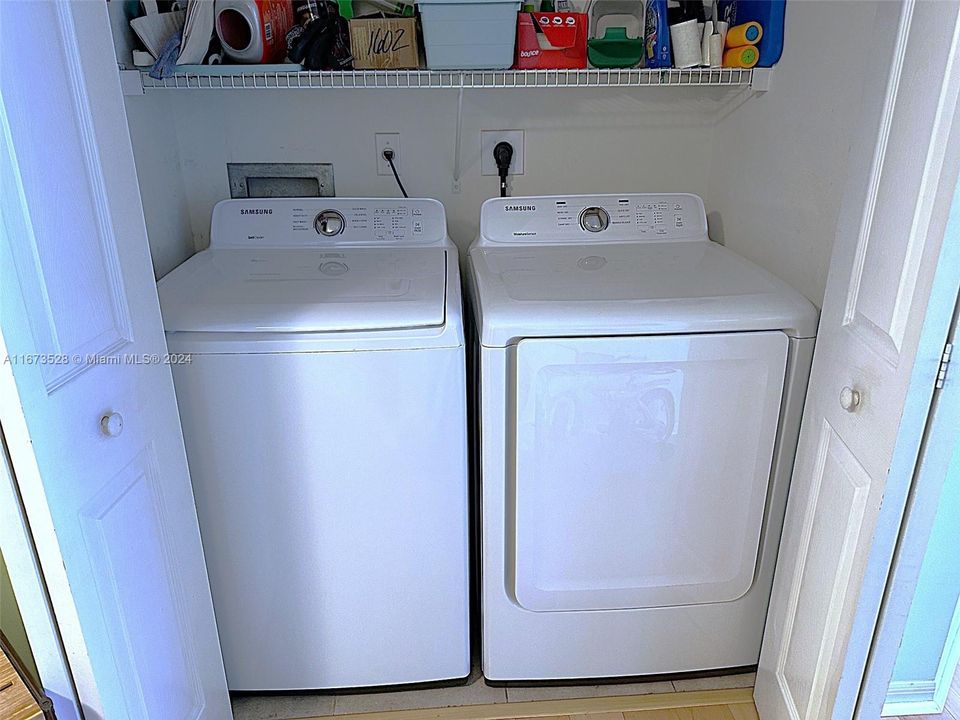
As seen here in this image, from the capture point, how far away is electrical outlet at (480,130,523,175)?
1957 millimetres

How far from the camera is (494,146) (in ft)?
6.44

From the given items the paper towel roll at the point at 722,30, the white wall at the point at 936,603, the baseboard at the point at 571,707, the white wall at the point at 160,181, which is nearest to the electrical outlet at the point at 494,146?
the paper towel roll at the point at 722,30

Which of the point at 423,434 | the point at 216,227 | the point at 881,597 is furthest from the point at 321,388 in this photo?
the point at 881,597

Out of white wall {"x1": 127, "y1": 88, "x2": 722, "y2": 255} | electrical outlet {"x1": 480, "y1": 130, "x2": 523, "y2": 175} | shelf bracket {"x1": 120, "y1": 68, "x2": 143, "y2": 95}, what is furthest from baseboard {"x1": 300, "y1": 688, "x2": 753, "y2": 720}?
shelf bracket {"x1": 120, "y1": 68, "x2": 143, "y2": 95}

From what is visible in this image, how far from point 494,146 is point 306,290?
784 millimetres

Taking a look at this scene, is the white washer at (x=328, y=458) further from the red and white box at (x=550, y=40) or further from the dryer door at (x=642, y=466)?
the red and white box at (x=550, y=40)

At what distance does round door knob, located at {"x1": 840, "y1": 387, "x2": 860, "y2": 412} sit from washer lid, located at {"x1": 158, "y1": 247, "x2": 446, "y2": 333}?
70 cm

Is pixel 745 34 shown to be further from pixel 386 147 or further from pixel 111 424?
pixel 111 424

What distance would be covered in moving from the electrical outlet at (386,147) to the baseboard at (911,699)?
172cm

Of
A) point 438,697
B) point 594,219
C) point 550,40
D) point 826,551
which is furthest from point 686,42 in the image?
point 438,697

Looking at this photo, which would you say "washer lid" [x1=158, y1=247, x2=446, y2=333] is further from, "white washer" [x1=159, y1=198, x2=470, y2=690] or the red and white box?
the red and white box

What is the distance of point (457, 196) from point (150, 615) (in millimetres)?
1316

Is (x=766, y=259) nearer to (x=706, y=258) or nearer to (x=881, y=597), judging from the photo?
(x=706, y=258)

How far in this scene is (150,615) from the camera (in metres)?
1.14
